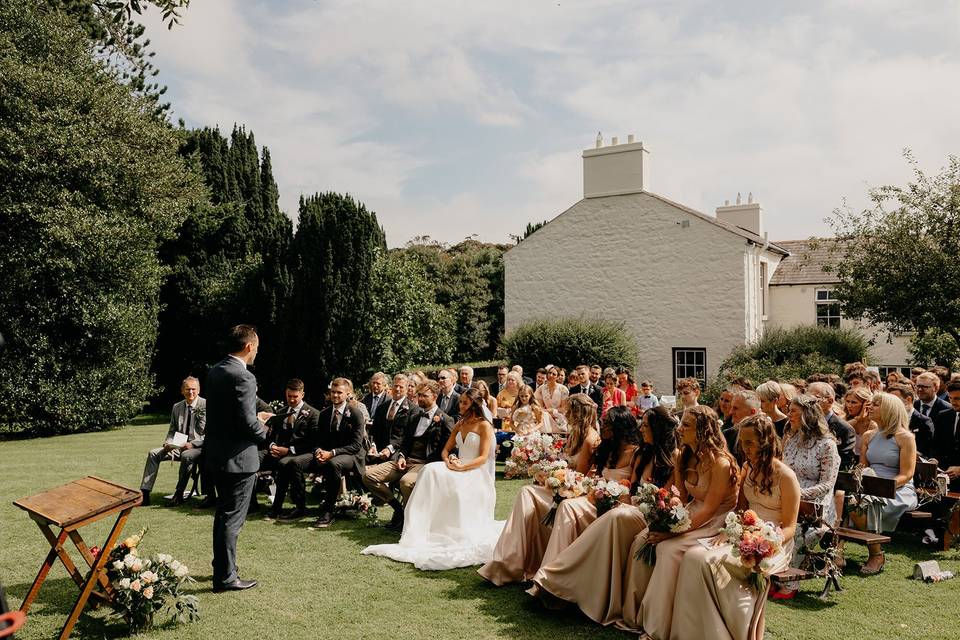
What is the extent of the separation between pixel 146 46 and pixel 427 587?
73.6 ft

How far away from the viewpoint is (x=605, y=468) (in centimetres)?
675

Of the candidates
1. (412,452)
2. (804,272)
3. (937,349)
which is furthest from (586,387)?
(804,272)

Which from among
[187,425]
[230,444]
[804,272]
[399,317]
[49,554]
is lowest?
[49,554]

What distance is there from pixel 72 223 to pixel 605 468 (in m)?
16.9

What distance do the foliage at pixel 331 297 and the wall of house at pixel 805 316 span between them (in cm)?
1580

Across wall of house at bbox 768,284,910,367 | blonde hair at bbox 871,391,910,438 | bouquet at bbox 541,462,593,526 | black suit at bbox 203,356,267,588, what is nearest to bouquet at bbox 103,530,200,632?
black suit at bbox 203,356,267,588

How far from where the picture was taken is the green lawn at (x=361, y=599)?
552cm

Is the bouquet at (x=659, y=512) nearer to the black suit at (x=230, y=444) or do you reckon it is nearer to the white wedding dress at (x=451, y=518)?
the white wedding dress at (x=451, y=518)

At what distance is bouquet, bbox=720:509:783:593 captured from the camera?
4777mm

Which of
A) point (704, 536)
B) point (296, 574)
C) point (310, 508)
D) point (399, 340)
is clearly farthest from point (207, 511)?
point (399, 340)

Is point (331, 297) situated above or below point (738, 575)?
above

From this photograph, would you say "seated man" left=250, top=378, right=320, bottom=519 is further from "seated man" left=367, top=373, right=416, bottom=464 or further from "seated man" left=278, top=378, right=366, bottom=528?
"seated man" left=367, top=373, right=416, bottom=464

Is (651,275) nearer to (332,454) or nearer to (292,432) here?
(292,432)

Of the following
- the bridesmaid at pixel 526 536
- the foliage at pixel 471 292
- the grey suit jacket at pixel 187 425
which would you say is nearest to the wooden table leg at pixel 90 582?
the bridesmaid at pixel 526 536
